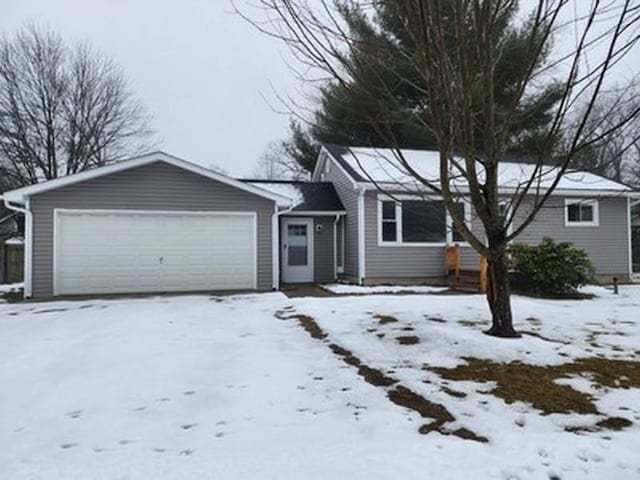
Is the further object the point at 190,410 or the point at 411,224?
the point at 411,224

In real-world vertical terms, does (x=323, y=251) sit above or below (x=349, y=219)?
below

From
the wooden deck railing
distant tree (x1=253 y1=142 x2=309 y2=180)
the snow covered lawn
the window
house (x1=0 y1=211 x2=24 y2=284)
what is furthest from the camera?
distant tree (x1=253 y1=142 x2=309 y2=180)

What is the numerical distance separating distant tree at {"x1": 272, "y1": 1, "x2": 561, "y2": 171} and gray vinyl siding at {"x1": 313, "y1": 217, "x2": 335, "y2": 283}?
325cm

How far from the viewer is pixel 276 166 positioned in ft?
125

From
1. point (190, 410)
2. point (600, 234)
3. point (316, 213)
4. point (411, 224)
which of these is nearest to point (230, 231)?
point (316, 213)

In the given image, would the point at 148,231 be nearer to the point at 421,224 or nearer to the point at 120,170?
the point at 120,170

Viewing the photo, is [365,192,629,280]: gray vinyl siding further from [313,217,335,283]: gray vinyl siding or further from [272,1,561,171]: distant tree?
[272,1,561,171]: distant tree

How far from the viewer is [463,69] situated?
4.64m

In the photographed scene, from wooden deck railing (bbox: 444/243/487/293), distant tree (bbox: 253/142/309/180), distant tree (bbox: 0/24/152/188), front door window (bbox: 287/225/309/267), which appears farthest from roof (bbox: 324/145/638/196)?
distant tree (bbox: 0/24/152/188)

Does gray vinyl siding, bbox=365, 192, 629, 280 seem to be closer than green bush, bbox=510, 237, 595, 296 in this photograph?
No

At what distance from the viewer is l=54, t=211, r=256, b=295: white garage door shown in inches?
439

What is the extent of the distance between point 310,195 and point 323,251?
1.94m

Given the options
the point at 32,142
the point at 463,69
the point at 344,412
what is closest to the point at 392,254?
the point at 463,69

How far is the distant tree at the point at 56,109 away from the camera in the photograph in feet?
64.3
